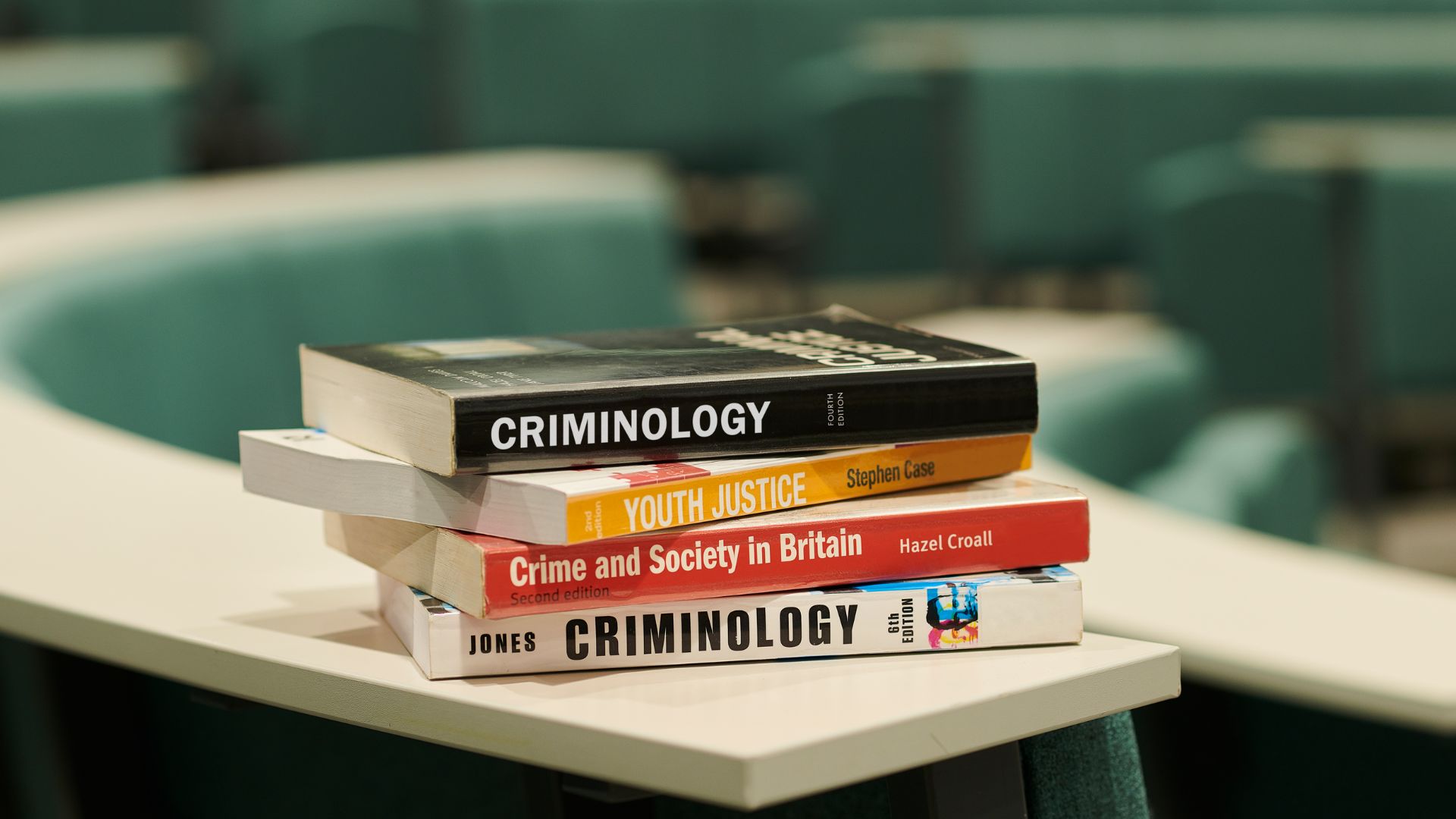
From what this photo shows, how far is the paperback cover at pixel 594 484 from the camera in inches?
16.2

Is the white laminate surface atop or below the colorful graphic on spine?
below

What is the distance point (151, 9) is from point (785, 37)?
1.29 metres

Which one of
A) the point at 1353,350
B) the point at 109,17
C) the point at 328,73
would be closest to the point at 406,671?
the point at 1353,350

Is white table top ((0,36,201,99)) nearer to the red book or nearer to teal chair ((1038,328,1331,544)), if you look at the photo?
teal chair ((1038,328,1331,544))

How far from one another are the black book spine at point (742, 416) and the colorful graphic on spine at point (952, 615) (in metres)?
0.05

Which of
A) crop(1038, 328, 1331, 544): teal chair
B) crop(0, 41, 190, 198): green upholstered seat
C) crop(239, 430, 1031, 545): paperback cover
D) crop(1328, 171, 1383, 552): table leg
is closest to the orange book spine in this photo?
crop(239, 430, 1031, 545): paperback cover

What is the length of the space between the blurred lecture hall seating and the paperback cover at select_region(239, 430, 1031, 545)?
7 centimetres

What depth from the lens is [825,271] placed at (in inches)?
122

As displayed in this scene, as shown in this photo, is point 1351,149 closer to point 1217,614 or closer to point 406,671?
point 1217,614

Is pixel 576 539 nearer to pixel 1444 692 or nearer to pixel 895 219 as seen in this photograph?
pixel 1444 692

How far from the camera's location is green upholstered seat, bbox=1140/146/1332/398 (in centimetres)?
259

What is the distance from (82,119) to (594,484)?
6.16ft

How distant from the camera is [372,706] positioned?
0.42m

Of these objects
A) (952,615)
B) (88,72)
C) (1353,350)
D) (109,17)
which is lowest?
(1353,350)
